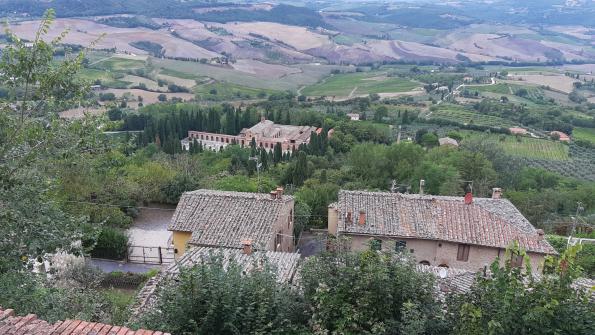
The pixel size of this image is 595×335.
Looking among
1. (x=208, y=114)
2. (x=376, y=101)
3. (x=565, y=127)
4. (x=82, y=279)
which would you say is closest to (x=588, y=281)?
(x=82, y=279)

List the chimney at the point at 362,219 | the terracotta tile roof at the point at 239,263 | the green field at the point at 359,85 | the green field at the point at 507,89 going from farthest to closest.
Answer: the green field at the point at 359,85 < the green field at the point at 507,89 < the chimney at the point at 362,219 < the terracotta tile roof at the point at 239,263

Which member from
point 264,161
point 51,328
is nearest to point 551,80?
point 264,161

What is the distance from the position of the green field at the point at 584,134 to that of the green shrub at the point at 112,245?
276 ft

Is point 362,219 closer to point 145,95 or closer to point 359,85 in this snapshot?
point 145,95

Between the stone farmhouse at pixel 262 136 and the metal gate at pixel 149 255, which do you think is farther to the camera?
the stone farmhouse at pixel 262 136

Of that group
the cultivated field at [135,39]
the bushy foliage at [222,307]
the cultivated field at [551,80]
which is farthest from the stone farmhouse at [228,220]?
the cultivated field at [135,39]

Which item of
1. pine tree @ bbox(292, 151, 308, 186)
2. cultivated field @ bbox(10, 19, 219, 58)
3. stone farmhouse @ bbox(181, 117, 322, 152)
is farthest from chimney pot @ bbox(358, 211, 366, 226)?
cultivated field @ bbox(10, 19, 219, 58)

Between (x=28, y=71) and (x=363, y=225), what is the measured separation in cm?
1733

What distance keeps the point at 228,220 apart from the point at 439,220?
10.5 metres

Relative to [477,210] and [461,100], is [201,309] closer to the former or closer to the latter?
[477,210]

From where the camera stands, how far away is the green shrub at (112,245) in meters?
26.4

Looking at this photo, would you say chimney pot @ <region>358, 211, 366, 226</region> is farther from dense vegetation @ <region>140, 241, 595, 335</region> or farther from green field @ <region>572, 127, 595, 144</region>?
green field @ <region>572, 127, 595, 144</region>

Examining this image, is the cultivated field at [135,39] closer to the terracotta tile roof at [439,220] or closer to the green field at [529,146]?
the green field at [529,146]

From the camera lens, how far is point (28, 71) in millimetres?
10164
